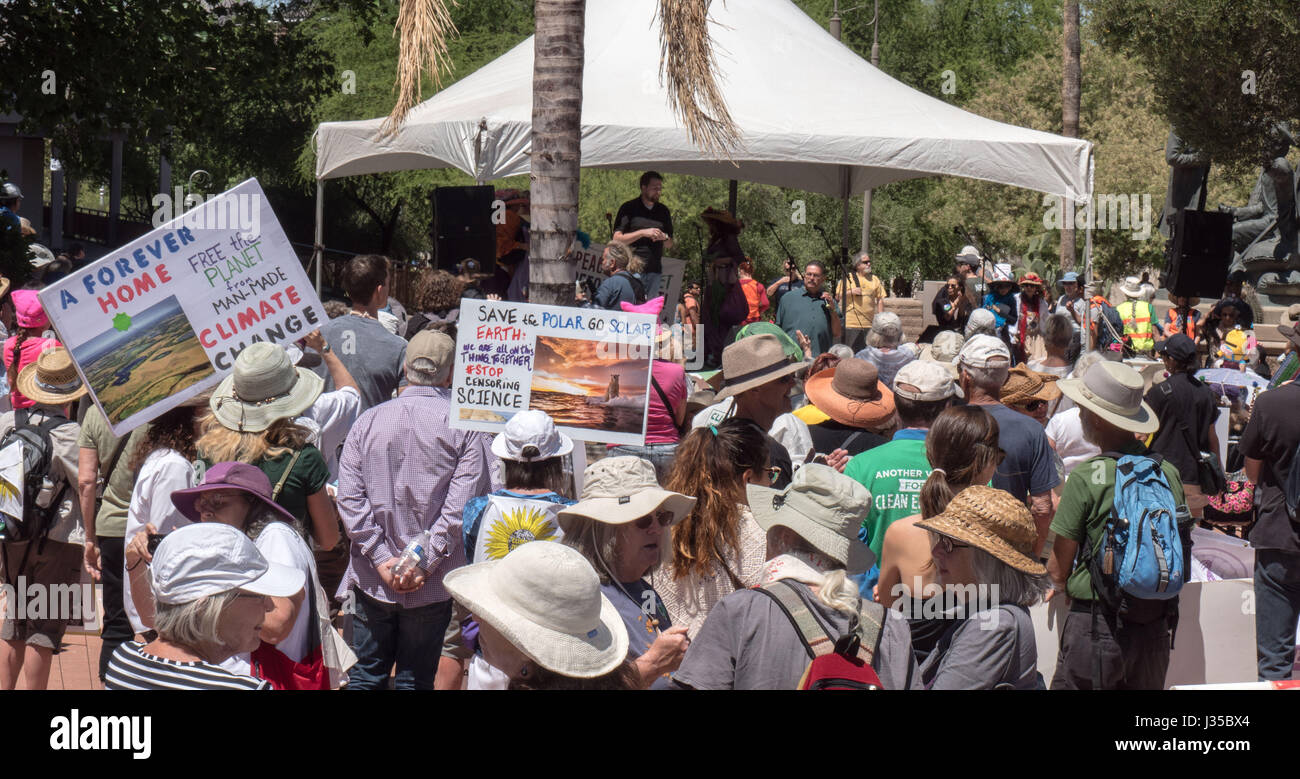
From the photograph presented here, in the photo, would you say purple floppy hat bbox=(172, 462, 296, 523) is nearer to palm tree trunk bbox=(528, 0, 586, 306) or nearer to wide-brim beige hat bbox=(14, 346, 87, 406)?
wide-brim beige hat bbox=(14, 346, 87, 406)

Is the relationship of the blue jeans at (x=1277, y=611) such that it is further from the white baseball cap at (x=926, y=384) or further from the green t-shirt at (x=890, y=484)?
the green t-shirt at (x=890, y=484)

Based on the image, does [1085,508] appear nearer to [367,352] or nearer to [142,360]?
[142,360]

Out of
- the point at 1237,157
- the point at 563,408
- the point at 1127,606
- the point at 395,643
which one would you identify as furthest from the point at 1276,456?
the point at 1237,157

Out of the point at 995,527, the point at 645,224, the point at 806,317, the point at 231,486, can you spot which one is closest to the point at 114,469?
the point at 231,486

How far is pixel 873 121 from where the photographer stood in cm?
1096

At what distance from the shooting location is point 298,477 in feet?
16.3

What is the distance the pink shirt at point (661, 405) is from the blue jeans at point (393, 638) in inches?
53.2

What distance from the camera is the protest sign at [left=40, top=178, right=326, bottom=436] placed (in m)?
5.10

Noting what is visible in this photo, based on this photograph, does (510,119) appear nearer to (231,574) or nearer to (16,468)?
(16,468)

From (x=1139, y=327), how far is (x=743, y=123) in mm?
7769

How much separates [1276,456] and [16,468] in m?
5.87

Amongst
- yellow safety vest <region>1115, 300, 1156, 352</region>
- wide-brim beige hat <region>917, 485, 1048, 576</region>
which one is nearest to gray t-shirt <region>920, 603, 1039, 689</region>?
wide-brim beige hat <region>917, 485, 1048, 576</region>

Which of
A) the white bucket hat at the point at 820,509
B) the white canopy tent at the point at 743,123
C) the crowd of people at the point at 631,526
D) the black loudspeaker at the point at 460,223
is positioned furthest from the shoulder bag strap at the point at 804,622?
the black loudspeaker at the point at 460,223

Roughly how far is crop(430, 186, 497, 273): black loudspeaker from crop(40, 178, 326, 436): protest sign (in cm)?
505
